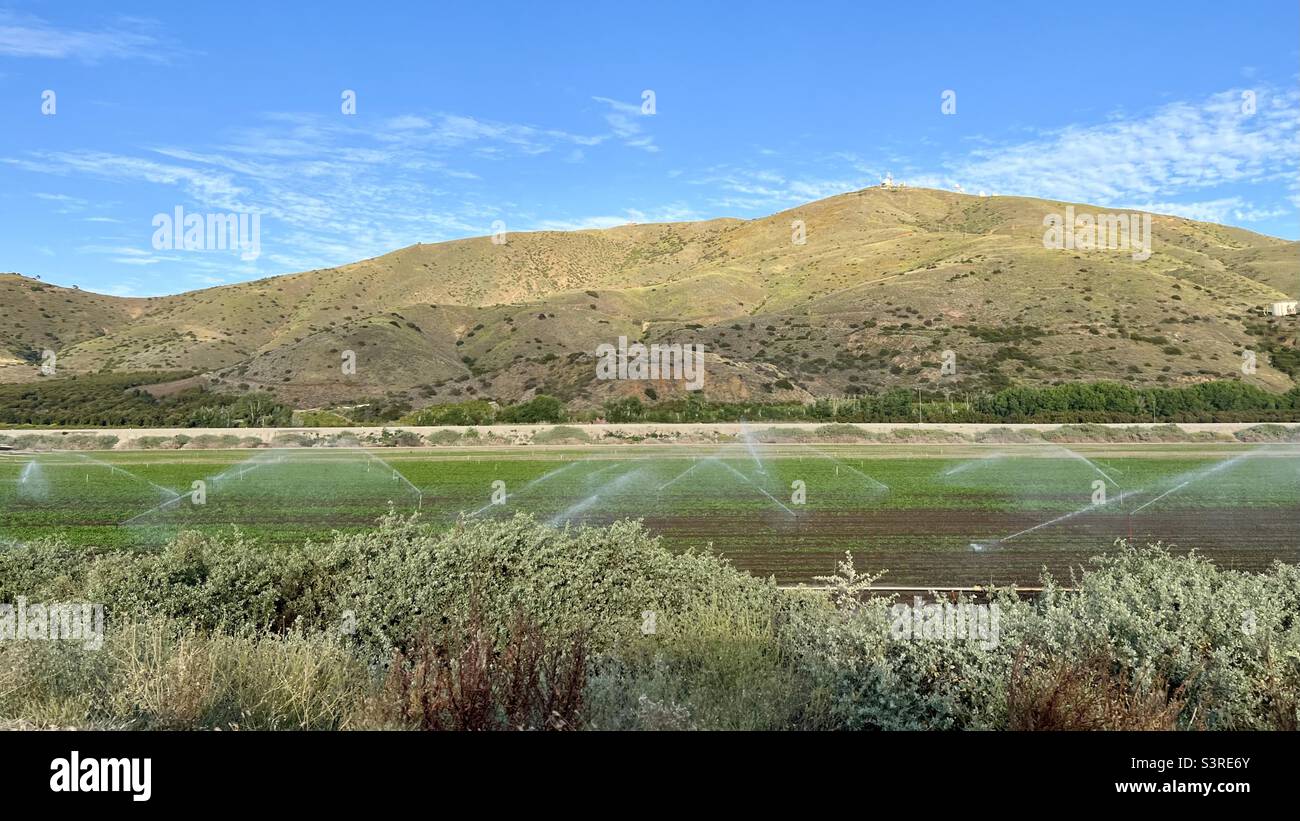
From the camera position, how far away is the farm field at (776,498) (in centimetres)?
2383

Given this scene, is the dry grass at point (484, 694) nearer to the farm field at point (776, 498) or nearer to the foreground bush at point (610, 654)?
the foreground bush at point (610, 654)

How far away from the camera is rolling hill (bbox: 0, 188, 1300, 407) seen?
89.9m

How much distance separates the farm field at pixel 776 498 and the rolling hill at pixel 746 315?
99.3 ft

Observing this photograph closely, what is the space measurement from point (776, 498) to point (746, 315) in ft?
306

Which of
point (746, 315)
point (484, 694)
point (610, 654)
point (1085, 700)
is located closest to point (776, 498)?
point (610, 654)

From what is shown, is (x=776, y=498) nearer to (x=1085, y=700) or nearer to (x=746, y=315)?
(x=1085, y=700)

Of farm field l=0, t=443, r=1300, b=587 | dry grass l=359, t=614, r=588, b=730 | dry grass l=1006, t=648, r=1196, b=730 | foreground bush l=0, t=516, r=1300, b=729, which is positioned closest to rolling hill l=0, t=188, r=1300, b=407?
farm field l=0, t=443, r=1300, b=587

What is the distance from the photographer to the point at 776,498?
35812mm

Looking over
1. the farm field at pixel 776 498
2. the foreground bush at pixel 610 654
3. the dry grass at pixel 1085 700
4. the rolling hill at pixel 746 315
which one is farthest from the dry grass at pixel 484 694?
the rolling hill at pixel 746 315
